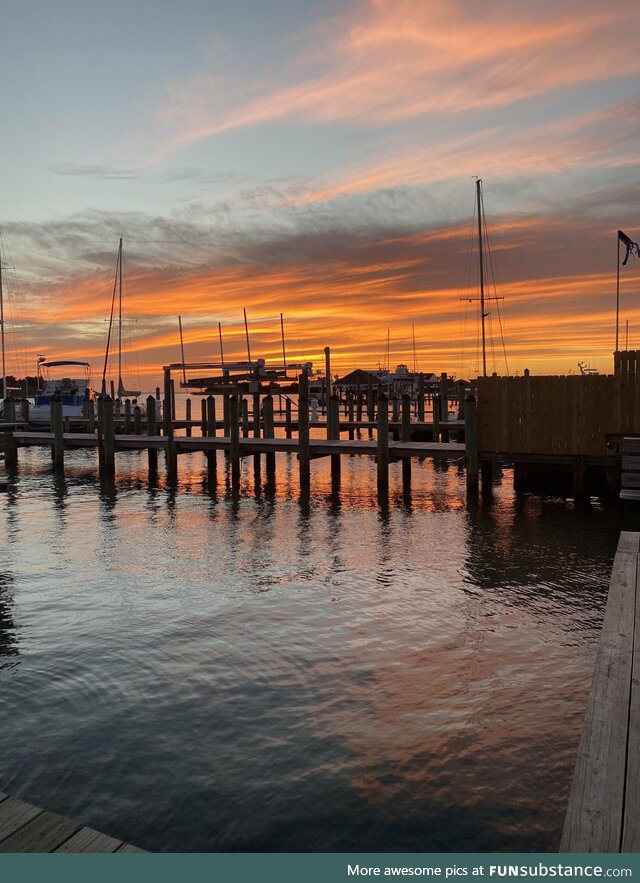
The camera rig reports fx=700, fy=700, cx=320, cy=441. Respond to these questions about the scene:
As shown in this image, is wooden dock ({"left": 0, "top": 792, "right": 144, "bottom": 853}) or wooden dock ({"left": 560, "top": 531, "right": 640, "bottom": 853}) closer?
wooden dock ({"left": 560, "top": 531, "right": 640, "bottom": 853})

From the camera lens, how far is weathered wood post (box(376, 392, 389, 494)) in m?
24.0

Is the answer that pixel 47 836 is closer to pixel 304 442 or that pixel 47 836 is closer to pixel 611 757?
pixel 611 757

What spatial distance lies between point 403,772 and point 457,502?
1674 cm

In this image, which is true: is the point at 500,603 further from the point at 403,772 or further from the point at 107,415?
the point at 107,415

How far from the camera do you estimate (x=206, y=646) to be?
31.3 ft

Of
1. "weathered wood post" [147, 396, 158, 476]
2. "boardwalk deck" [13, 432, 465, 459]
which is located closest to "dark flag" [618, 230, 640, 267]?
"boardwalk deck" [13, 432, 465, 459]

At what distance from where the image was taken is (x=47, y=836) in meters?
4.02

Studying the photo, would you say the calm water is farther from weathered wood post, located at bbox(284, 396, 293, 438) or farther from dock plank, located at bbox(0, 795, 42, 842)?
weathered wood post, located at bbox(284, 396, 293, 438)

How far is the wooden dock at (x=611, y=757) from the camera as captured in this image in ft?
11.7

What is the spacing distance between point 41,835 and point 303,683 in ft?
14.6

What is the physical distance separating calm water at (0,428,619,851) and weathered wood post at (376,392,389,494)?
6954 millimetres

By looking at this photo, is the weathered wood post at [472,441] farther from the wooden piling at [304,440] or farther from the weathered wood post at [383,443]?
the wooden piling at [304,440]

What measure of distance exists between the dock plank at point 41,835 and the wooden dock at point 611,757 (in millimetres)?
2743

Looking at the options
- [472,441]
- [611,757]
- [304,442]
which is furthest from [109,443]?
[611,757]
